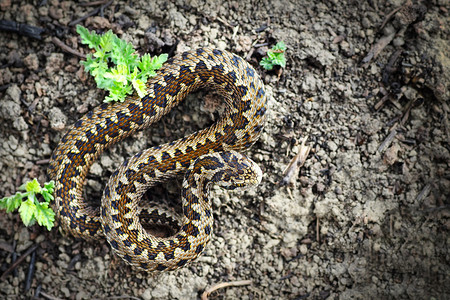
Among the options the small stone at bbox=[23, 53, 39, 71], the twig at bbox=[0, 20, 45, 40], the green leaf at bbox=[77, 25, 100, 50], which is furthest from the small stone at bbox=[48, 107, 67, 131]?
the green leaf at bbox=[77, 25, 100, 50]

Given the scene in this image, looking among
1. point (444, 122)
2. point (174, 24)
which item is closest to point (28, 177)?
point (174, 24)

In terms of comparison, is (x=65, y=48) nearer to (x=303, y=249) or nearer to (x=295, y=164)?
(x=295, y=164)

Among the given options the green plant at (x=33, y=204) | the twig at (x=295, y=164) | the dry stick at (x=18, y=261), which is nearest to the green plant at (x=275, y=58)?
the twig at (x=295, y=164)

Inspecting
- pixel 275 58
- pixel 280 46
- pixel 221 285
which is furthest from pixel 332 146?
pixel 221 285

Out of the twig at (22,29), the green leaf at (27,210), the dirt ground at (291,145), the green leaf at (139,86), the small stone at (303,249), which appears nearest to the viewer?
the green leaf at (27,210)

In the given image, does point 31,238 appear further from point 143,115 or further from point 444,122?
point 444,122

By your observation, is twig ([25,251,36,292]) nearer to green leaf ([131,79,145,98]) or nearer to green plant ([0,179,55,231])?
green plant ([0,179,55,231])

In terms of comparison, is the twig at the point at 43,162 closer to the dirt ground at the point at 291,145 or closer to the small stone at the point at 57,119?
the dirt ground at the point at 291,145
